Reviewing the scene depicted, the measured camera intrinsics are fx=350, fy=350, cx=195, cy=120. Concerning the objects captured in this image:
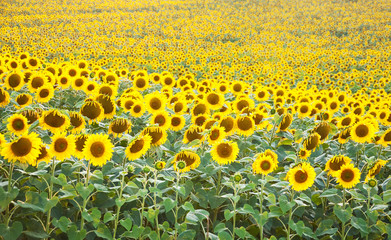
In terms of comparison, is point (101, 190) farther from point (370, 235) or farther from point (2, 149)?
point (370, 235)

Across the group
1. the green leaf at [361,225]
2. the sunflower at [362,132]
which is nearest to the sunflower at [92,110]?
the green leaf at [361,225]

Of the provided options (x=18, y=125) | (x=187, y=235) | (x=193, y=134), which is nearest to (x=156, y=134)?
(x=193, y=134)

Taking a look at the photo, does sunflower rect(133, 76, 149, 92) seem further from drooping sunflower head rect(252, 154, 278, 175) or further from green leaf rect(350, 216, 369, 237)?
green leaf rect(350, 216, 369, 237)

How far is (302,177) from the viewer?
2.67 meters

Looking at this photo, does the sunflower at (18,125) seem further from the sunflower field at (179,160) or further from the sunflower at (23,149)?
the sunflower at (23,149)

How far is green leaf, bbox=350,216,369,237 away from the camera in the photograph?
8.99 feet

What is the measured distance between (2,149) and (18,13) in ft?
81.6

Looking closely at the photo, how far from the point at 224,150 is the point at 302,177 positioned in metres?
0.64

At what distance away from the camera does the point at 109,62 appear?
11.0 m

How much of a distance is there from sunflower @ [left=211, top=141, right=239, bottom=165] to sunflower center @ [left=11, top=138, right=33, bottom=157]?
137 cm

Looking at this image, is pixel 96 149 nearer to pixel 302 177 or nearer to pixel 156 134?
pixel 156 134

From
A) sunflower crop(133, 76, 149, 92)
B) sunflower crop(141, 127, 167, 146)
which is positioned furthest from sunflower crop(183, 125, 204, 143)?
sunflower crop(133, 76, 149, 92)

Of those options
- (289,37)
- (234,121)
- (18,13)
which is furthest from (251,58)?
(18,13)

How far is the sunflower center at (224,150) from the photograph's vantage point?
2863 millimetres
